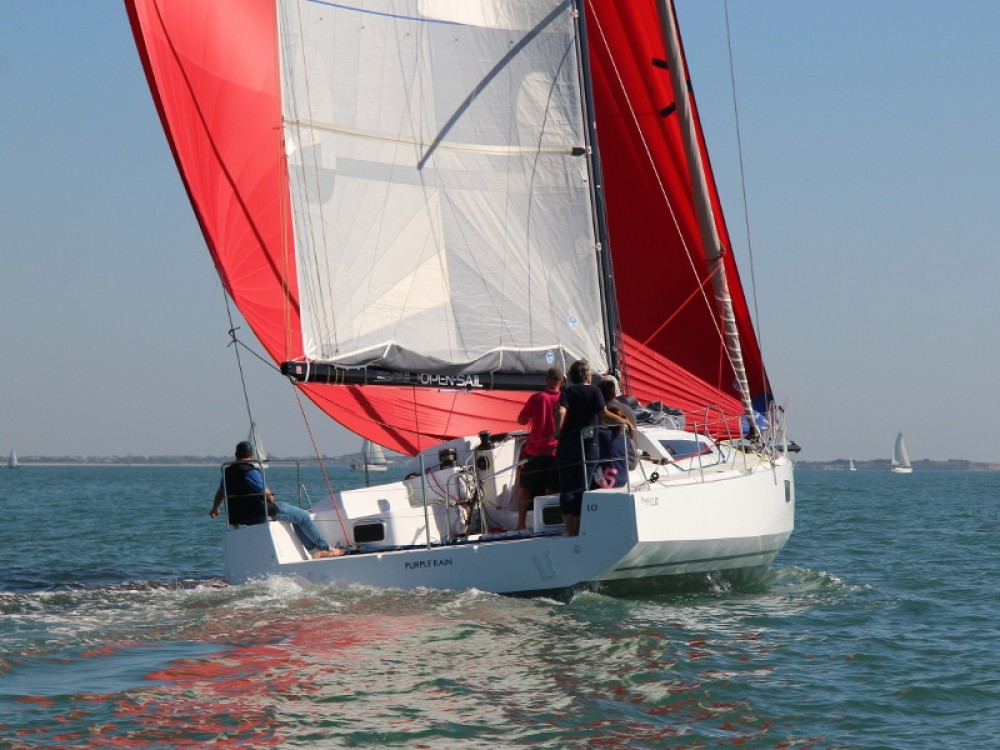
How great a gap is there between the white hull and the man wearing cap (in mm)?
124

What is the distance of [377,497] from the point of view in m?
13.2

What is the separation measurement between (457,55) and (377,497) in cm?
487

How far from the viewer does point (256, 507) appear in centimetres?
1214

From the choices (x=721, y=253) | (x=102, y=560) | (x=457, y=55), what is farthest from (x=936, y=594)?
(x=102, y=560)

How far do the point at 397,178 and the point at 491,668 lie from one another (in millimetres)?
6510

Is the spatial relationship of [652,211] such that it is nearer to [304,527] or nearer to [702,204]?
[702,204]

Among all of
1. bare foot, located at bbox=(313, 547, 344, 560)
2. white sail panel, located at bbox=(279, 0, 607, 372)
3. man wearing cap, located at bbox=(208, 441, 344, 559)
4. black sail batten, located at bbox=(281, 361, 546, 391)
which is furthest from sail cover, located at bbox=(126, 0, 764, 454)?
bare foot, located at bbox=(313, 547, 344, 560)

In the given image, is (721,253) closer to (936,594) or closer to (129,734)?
(936,594)

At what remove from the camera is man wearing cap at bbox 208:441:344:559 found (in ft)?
39.5

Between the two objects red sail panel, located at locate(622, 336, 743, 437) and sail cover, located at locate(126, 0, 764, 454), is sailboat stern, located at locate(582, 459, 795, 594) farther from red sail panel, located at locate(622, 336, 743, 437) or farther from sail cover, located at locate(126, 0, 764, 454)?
sail cover, located at locate(126, 0, 764, 454)

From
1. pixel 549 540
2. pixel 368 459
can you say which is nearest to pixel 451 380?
pixel 549 540

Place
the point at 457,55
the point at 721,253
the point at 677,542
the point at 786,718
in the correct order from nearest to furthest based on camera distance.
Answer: the point at 786,718
the point at 677,542
the point at 457,55
the point at 721,253

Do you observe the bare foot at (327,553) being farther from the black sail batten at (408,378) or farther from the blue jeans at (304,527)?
the black sail batten at (408,378)

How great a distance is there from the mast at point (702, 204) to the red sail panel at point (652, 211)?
6.9 inches
